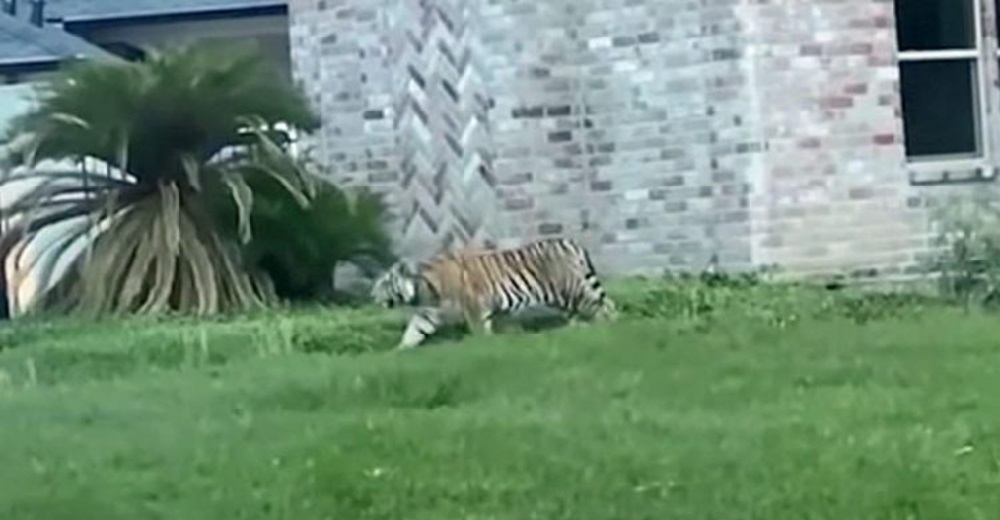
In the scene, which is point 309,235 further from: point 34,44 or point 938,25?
point 34,44

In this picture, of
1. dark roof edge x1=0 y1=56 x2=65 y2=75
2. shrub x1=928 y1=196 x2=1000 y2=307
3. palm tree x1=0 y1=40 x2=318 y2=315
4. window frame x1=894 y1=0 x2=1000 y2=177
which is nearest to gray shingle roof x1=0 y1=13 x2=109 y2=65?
dark roof edge x1=0 y1=56 x2=65 y2=75

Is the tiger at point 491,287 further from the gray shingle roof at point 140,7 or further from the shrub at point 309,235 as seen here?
the gray shingle roof at point 140,7

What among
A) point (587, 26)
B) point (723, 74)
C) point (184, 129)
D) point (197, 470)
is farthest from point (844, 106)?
point (197, 470)

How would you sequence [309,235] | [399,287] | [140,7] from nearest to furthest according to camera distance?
[399,287], [309,235], [140,7]

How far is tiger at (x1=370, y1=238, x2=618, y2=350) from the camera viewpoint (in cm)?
1155

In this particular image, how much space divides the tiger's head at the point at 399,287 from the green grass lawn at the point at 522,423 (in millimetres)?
242

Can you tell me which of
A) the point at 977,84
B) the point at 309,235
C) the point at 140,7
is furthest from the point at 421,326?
the point at 140,7

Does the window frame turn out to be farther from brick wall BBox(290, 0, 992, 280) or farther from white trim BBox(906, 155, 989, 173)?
brick wall BBox(290, 0, 992, 280)

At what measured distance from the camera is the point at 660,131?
47.4 ft

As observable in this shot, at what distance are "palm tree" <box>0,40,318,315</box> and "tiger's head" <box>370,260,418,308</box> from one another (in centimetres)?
184

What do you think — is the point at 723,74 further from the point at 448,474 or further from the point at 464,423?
the point at 448,474

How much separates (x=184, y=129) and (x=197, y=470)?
22.7 feet

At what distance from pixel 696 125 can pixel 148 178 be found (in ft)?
11.5

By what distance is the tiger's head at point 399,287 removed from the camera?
11.7 m
